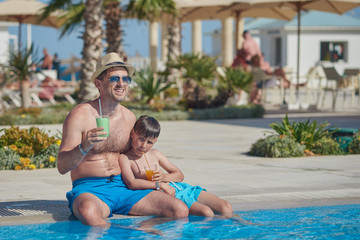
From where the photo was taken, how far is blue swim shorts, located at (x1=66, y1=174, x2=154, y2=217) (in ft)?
17.1

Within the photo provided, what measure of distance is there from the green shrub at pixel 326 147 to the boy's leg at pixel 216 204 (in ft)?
13.2

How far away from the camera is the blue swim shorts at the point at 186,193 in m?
5.50

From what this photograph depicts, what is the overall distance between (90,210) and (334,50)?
36426 millimetres

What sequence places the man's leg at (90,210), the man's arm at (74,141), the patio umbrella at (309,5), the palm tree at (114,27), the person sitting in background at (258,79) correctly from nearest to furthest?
the man's arm at (74,141), the man's leg at (90,210), the person sitting in background at (258,79), the patio umbrella at (309,5), the palm tree at (114,27)

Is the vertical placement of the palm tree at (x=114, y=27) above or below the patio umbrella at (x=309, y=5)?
below

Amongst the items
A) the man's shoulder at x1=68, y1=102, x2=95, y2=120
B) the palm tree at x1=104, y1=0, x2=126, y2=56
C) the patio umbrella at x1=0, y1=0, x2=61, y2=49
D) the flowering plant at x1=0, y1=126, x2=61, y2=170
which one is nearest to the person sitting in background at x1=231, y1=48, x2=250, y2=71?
the palm tree at x1=104, y1=0, x2=126, y2=56

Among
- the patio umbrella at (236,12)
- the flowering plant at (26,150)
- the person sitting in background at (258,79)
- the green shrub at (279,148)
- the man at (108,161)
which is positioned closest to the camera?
the man at (108,161)

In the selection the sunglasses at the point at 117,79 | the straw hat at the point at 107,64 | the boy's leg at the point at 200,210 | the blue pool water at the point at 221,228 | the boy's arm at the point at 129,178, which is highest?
the straw hat at the point at 107,64

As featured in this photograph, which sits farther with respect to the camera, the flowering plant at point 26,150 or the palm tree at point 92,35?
the palm tree at point 92,35

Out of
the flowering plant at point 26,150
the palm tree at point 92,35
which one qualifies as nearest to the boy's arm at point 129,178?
the flowering plant at point 26,150

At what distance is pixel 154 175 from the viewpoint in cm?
545

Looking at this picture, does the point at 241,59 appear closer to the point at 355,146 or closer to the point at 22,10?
the point at 22,10

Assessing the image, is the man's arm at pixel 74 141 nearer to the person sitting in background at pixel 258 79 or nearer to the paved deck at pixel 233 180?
the paved deck at pixel 233 180

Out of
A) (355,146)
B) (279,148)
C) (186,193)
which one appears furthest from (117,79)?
(355,146)
